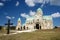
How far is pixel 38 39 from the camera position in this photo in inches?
659

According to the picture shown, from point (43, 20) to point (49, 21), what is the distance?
215 cm

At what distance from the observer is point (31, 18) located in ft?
178

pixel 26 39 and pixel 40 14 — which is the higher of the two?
pixel 40 14

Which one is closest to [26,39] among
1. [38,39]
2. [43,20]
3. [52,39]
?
[38,39]

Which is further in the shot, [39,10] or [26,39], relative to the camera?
[39,10]

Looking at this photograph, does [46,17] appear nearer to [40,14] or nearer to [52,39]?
[40,14]

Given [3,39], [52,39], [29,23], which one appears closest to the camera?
[52,39]

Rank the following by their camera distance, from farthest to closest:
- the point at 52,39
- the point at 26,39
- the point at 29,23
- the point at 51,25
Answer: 1. the point at 29,23
2. the point at 51,25
3. the point at 26,39
4. the point at 52,39

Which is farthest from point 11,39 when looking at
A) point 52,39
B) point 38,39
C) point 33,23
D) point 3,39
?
point 33,23

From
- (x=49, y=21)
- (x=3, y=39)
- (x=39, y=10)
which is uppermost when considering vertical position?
(x=39, y=10)

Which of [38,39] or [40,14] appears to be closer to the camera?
[38,39]

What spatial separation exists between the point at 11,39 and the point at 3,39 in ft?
4.65

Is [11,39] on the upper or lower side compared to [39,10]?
lower

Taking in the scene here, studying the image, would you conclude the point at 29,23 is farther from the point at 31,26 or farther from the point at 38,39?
the point at 38,39
